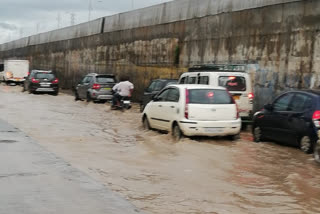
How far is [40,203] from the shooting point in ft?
20.0

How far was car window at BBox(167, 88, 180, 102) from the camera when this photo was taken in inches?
500

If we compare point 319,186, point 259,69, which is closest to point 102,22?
point 259,69

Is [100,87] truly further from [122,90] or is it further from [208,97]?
[208,97]

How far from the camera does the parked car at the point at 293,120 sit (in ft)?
34.0

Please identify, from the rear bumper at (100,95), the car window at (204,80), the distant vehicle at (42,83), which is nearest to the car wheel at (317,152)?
the car window at (204,80)

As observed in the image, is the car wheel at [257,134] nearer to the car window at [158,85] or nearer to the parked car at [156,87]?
the parked car at [156,87]

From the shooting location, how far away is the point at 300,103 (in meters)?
11.0

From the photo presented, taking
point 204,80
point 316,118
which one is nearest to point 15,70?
point 204,80

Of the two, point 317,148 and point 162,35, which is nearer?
point 317,148

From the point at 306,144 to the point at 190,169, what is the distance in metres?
2.93

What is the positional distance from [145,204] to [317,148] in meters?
4.44

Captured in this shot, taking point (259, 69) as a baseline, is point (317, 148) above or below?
Answer: below

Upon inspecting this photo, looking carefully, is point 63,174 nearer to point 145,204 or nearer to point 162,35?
point 145,204

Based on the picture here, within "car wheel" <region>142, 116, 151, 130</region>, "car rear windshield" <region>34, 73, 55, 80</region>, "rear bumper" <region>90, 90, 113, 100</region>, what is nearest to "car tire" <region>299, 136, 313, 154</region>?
"car wheel" <region>142, 116, 151, 130</region>
